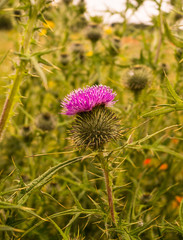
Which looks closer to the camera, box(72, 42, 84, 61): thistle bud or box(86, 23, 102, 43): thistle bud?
box(86, 23, 102, 43): thistle bud

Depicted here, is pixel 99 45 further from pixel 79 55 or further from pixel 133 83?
pixel 133 83

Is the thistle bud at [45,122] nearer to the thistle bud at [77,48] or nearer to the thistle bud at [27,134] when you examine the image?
the thistle bud at [27,134]

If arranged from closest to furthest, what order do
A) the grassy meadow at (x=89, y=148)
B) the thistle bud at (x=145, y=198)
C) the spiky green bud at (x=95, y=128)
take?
the grassy meadow at (x=89, y=148), the spiky green bud at (x=95, y=128), the thistle bud at (x=145, y=198)

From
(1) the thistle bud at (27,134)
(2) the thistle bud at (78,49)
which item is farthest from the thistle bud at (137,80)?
(2) the thistle bud at (78,49)

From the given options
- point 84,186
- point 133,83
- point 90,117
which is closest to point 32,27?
point 90,117

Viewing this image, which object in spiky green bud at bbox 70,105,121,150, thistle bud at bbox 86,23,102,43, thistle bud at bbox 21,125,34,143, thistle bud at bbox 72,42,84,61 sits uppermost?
thistle bud at bbox 86,23,102,43

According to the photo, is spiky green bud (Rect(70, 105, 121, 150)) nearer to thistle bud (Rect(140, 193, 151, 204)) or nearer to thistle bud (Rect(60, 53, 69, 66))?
thistle bud (Rect(140, 193, 151, 204))

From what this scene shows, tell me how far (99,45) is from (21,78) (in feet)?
11.3

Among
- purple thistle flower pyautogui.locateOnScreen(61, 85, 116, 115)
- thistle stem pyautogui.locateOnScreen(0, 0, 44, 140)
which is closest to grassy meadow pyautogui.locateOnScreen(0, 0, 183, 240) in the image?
thistle stem pyautogui.locateOnScreen(0, 0, 44, 140)

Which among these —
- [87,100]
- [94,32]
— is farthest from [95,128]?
[94,32]

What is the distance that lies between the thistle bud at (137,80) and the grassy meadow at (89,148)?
0.04 ft

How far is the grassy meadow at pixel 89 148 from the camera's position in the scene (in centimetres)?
134

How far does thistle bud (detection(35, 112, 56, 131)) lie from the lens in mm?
3055

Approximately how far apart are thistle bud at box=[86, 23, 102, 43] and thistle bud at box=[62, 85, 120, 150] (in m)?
2.87
